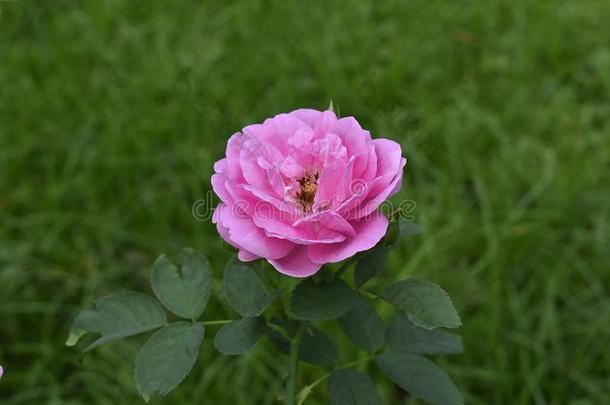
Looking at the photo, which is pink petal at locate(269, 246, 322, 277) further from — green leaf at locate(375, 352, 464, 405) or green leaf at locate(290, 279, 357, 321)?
green leaf at locate(375, 352, 464, 405)

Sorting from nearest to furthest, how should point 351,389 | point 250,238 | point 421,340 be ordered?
point 250,238
point 351,389
point 421,340

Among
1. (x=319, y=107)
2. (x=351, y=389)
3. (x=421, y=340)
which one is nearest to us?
(x=351, y=389)

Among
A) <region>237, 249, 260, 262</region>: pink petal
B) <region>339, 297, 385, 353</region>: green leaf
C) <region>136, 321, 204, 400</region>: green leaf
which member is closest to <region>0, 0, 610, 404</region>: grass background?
<region>339, 297, 385, 353</region>: green leaf

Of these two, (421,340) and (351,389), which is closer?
(351,389)

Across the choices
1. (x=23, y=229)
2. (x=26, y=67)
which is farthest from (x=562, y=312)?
(x=26, y=67)

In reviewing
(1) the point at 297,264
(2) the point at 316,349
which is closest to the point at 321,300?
(1) the point at 297,264

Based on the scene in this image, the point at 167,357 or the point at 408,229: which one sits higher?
the point at 408,229

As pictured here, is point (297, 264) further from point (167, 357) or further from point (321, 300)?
point (167, 357)

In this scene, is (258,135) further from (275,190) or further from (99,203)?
(99,203)
